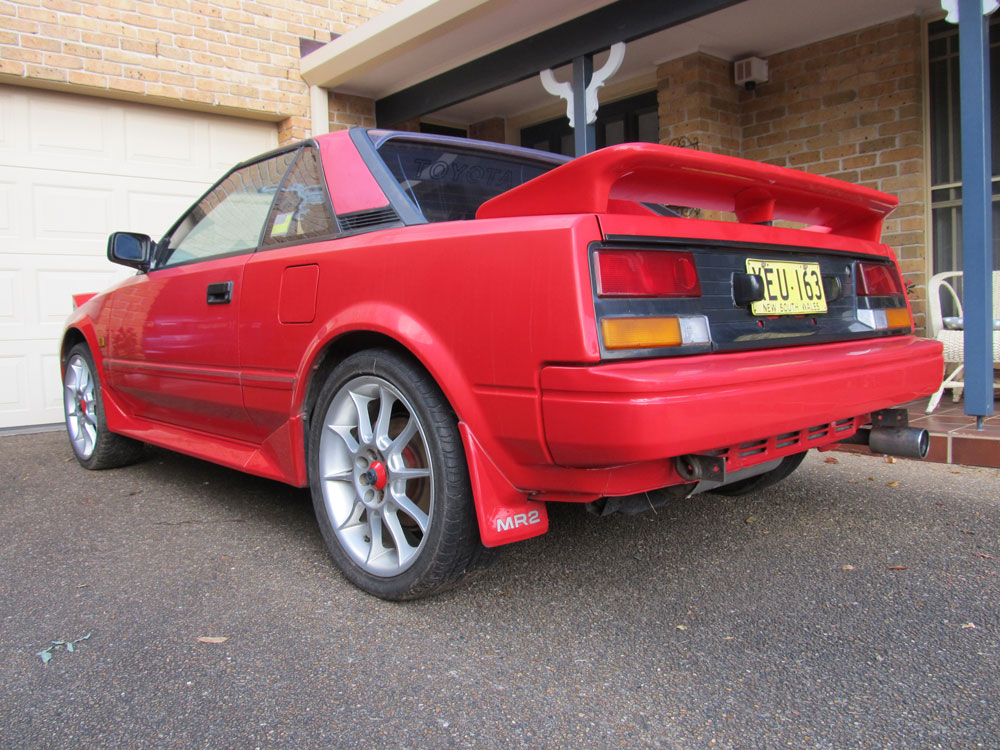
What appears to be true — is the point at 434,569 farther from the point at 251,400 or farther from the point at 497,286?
the point at 251,400

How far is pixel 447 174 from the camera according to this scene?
8.27 ft

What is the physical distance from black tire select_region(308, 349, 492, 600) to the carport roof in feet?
12.7

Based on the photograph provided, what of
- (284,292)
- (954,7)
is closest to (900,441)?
(284,292)

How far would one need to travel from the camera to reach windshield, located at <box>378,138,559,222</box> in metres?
2.37

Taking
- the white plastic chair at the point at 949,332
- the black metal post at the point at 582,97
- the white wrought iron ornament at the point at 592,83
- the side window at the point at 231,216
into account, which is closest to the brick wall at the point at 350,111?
the white wrought iron ornament at the point at 592,83

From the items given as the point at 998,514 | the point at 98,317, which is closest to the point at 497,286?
the point at 998,514

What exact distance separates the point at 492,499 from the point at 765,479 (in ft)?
4.64

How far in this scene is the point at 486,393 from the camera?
1.82m

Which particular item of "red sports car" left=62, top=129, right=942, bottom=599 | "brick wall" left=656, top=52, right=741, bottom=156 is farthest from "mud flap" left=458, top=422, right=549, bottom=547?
"brick wall" left=656, top=52, right=741, bottom=156

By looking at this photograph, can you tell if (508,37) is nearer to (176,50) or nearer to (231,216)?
(176,50)

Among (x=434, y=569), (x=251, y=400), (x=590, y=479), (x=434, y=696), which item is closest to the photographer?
(x=434, y=696)

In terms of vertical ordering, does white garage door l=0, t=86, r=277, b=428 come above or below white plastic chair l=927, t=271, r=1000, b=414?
above

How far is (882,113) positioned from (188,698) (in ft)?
20.3

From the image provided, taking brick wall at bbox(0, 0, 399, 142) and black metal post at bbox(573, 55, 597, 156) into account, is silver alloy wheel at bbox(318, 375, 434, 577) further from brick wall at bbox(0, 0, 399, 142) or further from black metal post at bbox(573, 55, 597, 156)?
brick wall at bbox(0, 0, 399, 142)
